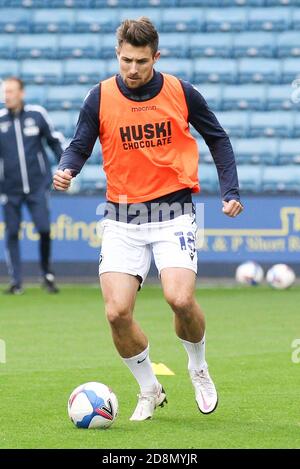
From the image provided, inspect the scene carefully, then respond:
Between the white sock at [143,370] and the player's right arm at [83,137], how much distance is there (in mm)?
1069

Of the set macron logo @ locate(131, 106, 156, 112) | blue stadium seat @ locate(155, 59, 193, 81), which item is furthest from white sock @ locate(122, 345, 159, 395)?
blue stadium seat @ locate(155, 59, 193, 81)

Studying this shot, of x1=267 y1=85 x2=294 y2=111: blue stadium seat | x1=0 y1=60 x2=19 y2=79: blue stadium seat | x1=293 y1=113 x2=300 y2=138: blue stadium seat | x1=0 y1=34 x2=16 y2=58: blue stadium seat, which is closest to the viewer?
x1=293 y1=113 x2=300 y2=138: blue stadium seat

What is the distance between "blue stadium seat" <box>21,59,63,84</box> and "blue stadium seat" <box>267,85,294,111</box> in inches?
142

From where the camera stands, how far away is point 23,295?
1490 centimetres

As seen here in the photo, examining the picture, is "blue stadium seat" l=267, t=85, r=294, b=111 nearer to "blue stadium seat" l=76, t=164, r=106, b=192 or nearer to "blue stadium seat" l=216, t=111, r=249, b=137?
"blue stadium seat" l=216, t=111, r=249, b=137

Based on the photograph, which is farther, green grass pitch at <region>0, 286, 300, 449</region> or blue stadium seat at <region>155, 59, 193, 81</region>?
blue stadium seat at <region>155, 59, 193, 81</region>

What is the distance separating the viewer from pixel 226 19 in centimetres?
1956

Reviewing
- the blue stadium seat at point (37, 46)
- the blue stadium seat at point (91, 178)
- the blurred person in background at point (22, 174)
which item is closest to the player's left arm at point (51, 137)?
the blurred person in background at point (22, 174)

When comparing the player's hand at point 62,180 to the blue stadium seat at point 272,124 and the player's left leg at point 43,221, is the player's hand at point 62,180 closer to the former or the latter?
the player's left leg at point 43,221

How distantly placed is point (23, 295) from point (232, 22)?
7.03 m

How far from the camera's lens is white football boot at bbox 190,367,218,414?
22.1ft

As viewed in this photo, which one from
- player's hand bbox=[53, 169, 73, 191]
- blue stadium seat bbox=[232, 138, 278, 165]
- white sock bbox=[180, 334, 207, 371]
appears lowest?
blue stadium seat bbox=[232, 138, 278, 165]

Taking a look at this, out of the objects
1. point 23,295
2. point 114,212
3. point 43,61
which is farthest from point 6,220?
point 114,212

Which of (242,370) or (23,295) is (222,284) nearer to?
(23,295)
